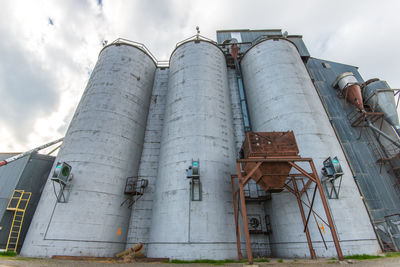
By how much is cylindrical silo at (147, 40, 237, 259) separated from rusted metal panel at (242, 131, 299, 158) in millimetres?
3880

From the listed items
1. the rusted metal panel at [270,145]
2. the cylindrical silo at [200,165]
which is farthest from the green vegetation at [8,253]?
the rusted metal panel at [270,145]

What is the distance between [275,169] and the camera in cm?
1223

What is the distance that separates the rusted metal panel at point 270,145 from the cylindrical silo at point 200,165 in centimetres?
388

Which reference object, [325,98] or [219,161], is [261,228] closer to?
[219,161]

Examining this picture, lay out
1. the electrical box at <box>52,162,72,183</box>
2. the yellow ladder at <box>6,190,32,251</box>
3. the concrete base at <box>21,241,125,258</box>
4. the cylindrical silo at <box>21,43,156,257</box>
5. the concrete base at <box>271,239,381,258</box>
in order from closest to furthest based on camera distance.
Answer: the concrete base at <box>271,239,381,258</box> → the concrete base at <box>21,241,125,258</box> → the cylindrical silo at <box>21,43,156,257</box> → the electrical box at <box>52,162,72,183</box> → the yellow ladder at <box>6,190,32,251</box>

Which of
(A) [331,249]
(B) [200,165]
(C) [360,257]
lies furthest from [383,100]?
(B) [200,165]

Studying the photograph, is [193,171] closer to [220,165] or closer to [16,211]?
[220,165]

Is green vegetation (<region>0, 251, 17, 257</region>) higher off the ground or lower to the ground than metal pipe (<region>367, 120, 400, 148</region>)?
lower

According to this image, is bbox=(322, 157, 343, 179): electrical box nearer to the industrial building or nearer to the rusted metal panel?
the industrial building

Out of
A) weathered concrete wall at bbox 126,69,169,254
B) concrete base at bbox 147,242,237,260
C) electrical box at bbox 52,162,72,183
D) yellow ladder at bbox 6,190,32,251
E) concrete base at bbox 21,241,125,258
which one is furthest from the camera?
weathered concrete wall at bbox 126,69,169,254

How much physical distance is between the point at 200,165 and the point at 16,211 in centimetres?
1419

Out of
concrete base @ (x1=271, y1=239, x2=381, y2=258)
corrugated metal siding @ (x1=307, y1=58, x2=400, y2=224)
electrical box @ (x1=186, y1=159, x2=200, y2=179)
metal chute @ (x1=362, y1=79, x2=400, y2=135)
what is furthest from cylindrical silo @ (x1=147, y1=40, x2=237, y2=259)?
metal chute @ (x1=362, y1=79, x2=400, y2=135)

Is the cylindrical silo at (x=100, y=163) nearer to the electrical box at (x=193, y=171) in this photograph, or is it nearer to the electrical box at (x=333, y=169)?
the electrical box at (x=193, y=171)

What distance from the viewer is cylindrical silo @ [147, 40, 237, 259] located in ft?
41.2
